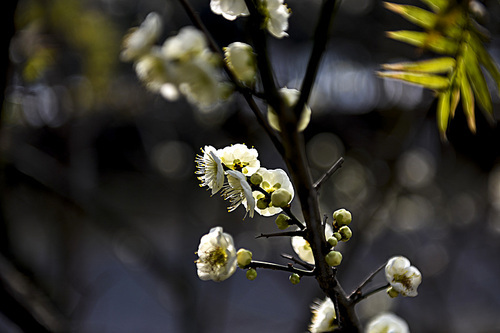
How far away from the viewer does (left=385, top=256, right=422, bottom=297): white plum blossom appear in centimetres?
46

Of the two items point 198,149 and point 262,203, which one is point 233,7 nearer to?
point 262,203

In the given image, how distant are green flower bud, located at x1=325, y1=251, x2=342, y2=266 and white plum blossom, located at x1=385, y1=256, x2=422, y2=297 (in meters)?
0.15

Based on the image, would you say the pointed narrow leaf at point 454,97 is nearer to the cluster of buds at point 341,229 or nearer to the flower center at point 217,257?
the cluster of buds at point 341,229

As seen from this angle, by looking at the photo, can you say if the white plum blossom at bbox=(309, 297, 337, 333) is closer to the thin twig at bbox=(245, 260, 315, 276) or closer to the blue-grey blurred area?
the thin twig at bbox=(245, 260, 315, 276)

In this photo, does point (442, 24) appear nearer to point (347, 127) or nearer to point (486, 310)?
point (347, 127)

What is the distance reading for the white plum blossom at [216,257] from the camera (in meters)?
0.45

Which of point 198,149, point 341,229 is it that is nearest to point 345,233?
point 341,229

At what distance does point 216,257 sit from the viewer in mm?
460

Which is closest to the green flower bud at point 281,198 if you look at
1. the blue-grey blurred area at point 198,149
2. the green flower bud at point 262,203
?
the green flower bud at point 262,203

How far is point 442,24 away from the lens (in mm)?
358

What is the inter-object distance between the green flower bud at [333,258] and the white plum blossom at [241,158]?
15 centimetres

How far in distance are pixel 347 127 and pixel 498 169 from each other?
1.04 m

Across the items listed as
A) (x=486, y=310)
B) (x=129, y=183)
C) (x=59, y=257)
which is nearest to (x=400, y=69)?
(x=59, y=257)

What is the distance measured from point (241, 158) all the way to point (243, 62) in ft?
0.33
